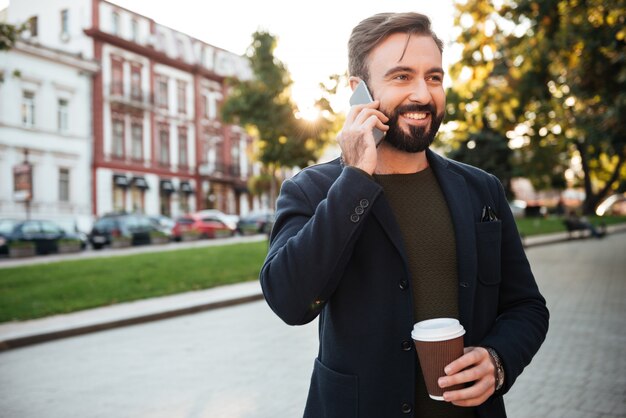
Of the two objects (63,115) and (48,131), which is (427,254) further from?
(63,115)

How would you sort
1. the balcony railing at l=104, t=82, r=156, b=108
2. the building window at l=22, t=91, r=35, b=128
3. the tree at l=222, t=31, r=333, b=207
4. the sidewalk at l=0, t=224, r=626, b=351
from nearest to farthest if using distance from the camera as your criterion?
1. the sidewalk at l=0, t=224, r=626, b=351
2. the tree at l=222, t=31, r=333, b=207
3. the building window at l=22, t=91, r=35, b=128
4. the balcony railing at l=104, t=82, r=156, b=108

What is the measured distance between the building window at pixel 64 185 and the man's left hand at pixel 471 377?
37.4m

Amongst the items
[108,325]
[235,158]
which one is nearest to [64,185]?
[235,158]

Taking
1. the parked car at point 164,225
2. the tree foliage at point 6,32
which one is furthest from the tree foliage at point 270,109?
the tree foliage at point 6,32

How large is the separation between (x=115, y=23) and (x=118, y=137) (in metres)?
7.25

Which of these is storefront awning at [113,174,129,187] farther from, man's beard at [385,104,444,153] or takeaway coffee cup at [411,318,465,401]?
takeaway coffee cup at [411,318,465,401]

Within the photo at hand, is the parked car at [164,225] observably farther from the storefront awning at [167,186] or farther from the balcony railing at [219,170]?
the balcony railing at [219,170]

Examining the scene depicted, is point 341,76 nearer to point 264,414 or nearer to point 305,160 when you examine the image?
point 264,414

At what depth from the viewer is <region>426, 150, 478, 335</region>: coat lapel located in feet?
6.10

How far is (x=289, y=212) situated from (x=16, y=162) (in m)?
35.2

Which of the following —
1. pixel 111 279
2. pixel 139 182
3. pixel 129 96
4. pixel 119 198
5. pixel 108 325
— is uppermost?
pixel 129 96

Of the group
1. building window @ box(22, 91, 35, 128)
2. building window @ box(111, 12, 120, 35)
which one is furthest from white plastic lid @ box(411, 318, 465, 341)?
building window @ box(111, 12, 120, 35)

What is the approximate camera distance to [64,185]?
120ft

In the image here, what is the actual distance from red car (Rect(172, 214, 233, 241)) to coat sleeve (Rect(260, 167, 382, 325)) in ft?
99.6
